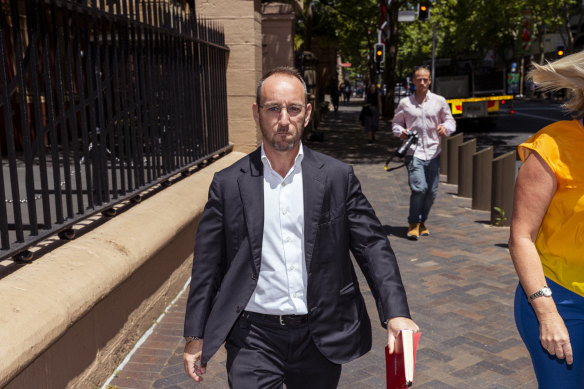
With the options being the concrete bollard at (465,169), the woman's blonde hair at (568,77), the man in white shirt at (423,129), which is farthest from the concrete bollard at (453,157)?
the woman's blonde hair at (568,77)

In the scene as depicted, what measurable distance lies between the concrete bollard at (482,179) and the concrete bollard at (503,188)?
89 cm

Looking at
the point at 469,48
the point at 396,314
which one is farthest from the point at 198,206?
the point at 469,48

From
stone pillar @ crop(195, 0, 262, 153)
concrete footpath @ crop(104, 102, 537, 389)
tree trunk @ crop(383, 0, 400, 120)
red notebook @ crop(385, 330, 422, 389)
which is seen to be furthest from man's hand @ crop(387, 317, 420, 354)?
tree trunk @ crop(383, 0, 400, 120)

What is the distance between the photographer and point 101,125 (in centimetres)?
445

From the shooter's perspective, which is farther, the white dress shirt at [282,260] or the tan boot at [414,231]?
the tan boot at [414,231]

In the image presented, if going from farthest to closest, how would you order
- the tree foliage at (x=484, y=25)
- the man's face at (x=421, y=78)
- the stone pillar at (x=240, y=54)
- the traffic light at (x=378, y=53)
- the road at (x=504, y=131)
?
1. the tree foliage at (x=484, y=25)
2. the traffic light at (x=378, y=53)
3. the road at (x=504, y=131)
4. the stone pillar at (x=240, y=54)
5. the man's face at (x=421, y=78)

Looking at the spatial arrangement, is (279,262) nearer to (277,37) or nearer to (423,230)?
(423,230)

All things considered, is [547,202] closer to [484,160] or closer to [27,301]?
[27,301]

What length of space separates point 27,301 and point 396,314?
1.77 metres

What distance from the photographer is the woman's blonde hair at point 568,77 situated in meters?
2.33

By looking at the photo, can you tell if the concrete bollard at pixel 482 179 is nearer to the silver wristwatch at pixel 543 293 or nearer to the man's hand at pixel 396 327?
the silver wristwatch at pixel 543 293

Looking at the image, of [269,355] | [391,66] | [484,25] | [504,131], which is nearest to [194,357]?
[269,355]

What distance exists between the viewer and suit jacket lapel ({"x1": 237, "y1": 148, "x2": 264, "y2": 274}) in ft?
7.84

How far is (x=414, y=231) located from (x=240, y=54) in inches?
134
